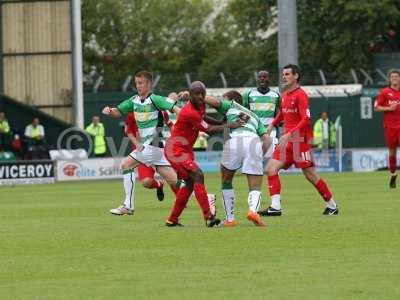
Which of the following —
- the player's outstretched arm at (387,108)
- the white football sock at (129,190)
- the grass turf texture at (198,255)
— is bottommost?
the grass turf texture at (198,255)

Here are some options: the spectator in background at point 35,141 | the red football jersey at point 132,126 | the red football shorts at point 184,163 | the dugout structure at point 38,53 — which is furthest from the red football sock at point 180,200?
the dugout structure at point 38,53

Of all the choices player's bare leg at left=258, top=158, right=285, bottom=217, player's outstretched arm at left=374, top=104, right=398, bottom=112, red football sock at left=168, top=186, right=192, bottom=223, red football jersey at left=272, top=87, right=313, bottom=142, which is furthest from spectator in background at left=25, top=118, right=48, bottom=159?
red football sock at left=168, top=186, right=192, bottom=223

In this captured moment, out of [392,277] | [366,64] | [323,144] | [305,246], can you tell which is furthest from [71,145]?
[392,277]

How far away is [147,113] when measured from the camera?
830 inches

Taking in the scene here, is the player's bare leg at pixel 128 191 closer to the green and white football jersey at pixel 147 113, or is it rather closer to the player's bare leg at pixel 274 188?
the green and white football jersey at pixel 147 113

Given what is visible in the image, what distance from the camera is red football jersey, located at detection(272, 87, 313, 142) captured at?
64.6 feet

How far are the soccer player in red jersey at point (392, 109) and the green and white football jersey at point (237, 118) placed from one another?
8.95m

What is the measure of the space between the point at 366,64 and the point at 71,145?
78.2ft

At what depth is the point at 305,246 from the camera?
49.5ft

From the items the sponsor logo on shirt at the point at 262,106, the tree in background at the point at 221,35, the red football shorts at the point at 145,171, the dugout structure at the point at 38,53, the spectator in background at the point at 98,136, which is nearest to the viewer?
the red football shorts at the point at 145,171

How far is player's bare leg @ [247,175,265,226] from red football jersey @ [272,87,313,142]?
6.23 ft

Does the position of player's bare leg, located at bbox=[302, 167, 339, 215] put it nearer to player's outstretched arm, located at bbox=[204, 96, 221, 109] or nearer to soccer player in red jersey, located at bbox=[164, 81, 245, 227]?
soccer player in red jersey, located at bbox=[164, 81, 245, 227]

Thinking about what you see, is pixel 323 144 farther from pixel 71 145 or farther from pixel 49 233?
pixel 49 233

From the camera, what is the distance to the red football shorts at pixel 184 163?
57.6 ft
